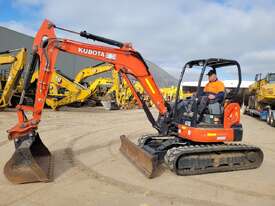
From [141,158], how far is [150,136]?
46.4 inches

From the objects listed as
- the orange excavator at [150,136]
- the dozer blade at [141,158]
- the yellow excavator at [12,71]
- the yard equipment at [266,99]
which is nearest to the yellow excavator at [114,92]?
the yellow excavator at [12,71]

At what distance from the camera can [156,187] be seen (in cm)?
566

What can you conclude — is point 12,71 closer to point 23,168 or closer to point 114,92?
point 114,92

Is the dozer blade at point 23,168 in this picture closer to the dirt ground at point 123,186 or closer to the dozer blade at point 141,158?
the dirt ground at point 123,186

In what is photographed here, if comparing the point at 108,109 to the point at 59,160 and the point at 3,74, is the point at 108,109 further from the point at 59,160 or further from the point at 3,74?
the point at 59,160

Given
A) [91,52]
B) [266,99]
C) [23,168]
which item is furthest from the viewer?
[266,99]

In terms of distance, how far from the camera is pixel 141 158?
663 centimetres

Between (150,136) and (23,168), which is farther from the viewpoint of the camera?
(150,136)

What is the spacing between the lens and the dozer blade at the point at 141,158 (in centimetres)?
607

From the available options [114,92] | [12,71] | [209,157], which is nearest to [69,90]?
[12,71]

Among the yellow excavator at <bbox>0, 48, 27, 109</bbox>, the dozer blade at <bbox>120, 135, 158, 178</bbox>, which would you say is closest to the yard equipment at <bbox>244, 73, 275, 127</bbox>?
the dozer blade at <bbox>120, 135, 158, 178</bbox>

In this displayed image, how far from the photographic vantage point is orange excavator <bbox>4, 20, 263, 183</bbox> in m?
5.82

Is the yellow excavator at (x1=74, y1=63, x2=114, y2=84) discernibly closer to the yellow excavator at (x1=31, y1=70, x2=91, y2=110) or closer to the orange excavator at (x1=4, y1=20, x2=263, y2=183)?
the yellow excavator at (x1=31, y1=70, x2=91, y2=110)

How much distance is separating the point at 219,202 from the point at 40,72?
13.1ft
